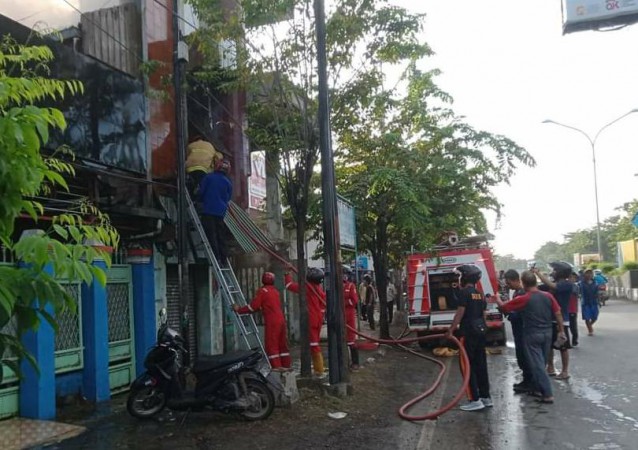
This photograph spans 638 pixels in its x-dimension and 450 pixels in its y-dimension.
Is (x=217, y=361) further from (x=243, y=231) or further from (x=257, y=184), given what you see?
(x=257, y=184)

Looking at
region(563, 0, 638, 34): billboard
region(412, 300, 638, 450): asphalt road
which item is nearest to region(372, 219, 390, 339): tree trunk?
region(412, 300, 638, 450): asphalt road

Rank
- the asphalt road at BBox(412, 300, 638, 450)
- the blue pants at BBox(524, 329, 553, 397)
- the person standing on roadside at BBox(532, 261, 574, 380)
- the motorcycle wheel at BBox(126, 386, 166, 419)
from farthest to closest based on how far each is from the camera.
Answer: the person standing on roadside at BBox(532, 261, 574, 380), the blue pants at BBox(524, 329, 553, 397), the motorcycle wheel at BBox(126, 386, 166, 419), the asphalt road at BBox(412, 300, 638, 450)

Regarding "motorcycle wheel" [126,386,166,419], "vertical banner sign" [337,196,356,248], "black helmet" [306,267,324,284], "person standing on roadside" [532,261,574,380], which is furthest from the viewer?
"vertical banner sign" [337,196,356,248]

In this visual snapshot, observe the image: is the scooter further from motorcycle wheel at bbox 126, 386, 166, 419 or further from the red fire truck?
the red fire truck

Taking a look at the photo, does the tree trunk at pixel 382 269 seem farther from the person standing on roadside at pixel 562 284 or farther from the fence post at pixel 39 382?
the fence post at pixel 39 382

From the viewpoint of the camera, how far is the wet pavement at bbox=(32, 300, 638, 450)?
20.4ft

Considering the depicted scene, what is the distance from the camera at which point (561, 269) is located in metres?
11.1

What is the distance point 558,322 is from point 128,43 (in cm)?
830

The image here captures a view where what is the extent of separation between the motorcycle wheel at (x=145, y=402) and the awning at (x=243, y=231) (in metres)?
3.64

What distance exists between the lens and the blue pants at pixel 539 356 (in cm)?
801

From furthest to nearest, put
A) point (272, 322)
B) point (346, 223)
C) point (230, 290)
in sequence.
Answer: point (346, 223)
point (230, 290)
point (272, 322)

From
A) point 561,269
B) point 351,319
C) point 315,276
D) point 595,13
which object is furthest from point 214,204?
point 595,13

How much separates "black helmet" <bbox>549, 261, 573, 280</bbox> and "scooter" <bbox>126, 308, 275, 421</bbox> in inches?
257

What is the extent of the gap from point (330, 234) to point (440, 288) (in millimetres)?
6992
